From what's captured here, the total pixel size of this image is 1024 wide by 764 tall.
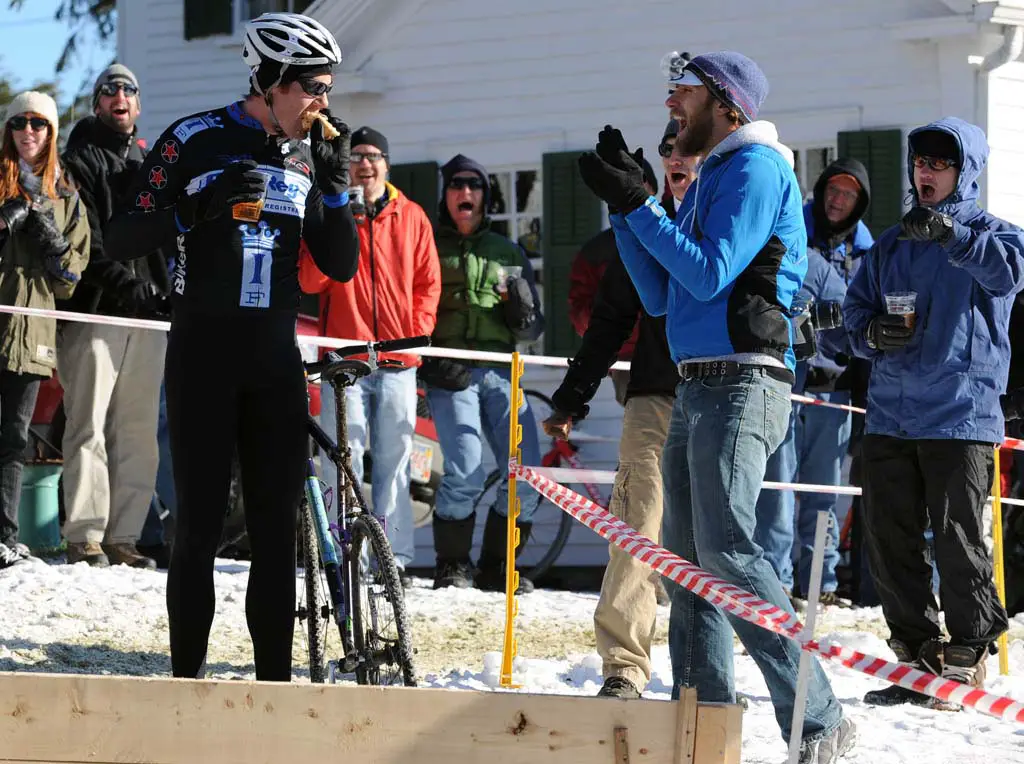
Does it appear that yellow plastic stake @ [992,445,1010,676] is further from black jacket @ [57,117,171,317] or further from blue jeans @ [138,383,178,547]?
blue jeans @ [138,383,178,547]

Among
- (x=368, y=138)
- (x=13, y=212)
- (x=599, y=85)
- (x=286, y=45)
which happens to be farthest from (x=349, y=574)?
(x=599, y=85)

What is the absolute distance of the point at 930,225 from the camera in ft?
21.7

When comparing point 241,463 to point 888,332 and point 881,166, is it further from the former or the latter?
point 881,166

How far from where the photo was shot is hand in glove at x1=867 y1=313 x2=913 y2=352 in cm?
695

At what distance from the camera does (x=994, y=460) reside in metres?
7.17

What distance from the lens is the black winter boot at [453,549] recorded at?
10.1 meters

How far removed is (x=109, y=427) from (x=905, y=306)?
15.5 feet

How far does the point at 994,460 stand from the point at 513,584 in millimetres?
1991

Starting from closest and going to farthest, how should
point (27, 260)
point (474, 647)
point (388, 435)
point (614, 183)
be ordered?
point (614, 183) < point (474, 647) < point (27, 260) < point (388, 435)

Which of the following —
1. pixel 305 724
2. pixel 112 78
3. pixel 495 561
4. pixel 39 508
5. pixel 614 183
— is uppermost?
pixel 112 78

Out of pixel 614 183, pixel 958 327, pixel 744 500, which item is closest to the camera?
pixel 614 183

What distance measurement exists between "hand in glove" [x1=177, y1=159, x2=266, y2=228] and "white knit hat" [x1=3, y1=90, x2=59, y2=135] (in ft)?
13.2

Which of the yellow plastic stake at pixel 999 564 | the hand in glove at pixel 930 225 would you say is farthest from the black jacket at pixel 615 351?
the yellow plastic stake at pixel 999 564

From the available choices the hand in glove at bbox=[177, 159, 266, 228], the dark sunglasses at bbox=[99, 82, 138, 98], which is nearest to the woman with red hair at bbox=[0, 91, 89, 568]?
the dark sunglasses at bbox=[99, 82, 138, 98]
